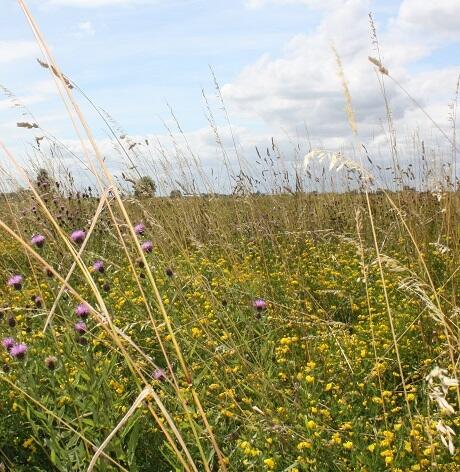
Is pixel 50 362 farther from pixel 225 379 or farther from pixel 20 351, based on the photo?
pixel 225 379

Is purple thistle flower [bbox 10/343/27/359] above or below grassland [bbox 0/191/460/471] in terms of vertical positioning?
above

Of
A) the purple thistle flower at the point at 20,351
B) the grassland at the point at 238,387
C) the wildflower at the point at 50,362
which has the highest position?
the purple thistle flower at the point at 20,351

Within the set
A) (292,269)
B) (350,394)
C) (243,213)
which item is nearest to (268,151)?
(243,213)

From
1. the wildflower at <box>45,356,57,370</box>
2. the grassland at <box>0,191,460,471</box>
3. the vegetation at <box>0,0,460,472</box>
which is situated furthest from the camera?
the wildflower at <box>45,356,57,370</box>

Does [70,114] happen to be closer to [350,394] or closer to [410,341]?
[350,394]

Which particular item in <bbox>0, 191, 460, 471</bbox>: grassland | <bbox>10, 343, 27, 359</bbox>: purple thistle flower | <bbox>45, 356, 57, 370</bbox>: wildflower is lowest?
<bbox>0, 191, 460, 471</bbox>: grassland

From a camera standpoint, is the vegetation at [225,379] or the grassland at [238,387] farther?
the grassland at [238,387]

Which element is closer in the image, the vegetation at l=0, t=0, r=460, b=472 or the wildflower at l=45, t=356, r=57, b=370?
the vegetation at l=0, t=0, r=460, b=472

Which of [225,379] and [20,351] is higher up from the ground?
[20,351]

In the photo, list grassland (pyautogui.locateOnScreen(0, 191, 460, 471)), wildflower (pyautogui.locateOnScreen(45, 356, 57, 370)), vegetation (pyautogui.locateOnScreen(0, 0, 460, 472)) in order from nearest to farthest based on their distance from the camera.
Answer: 1. vegetation (pyautogui.locateOnScreen(0, 0, 460, 472))
2. grassland (pyautogui.locateOnScreen(0, 191, 460, 471))
3. wildflower (pyautogui.locateOnScreen(45, 356, 57, 370))

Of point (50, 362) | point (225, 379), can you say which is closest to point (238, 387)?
point (225, 379)

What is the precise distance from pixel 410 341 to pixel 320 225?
304cm

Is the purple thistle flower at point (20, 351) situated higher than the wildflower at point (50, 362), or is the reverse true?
the purple thistle flower at point (20, 351)

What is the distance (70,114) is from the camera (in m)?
1.15
